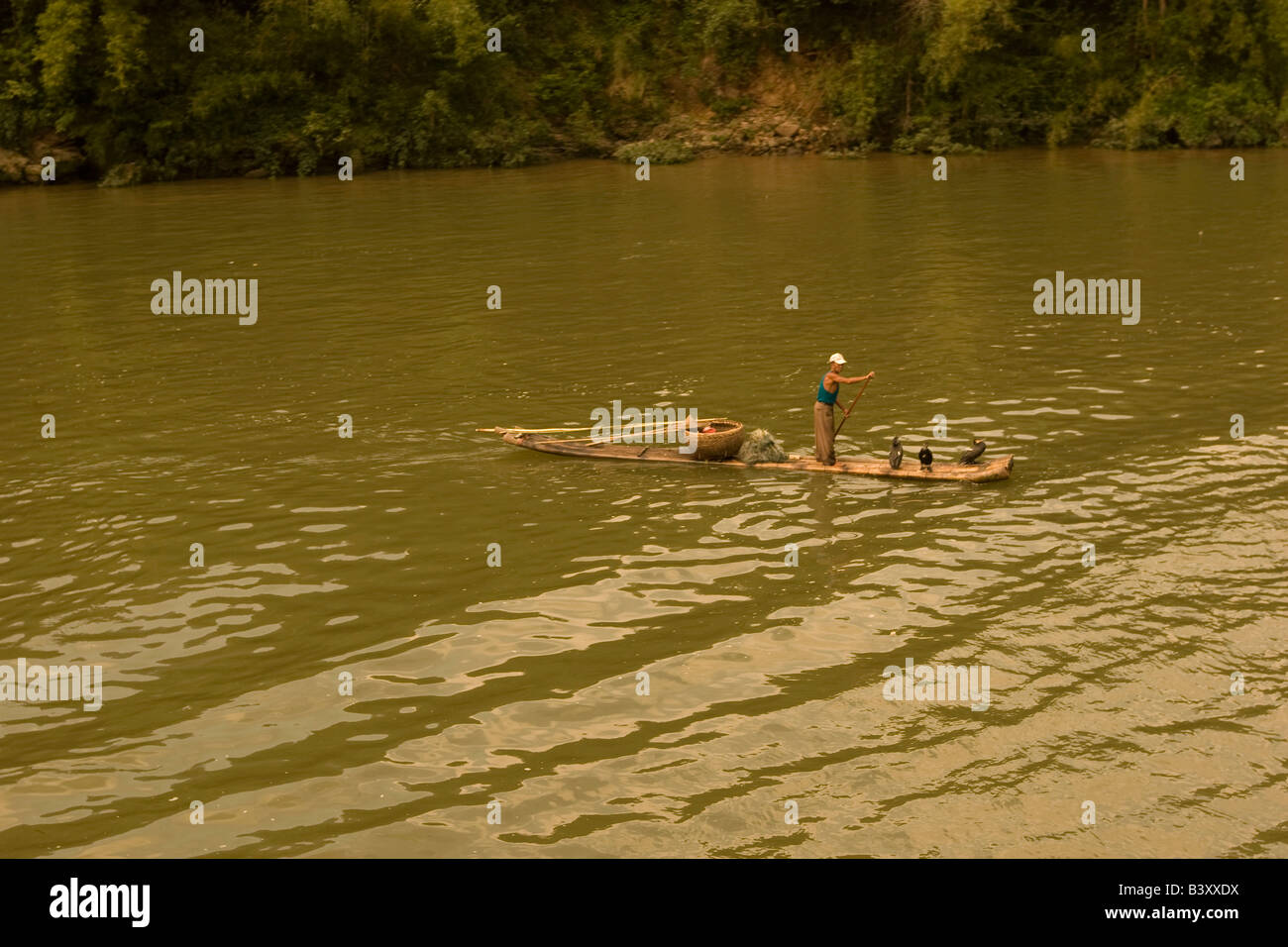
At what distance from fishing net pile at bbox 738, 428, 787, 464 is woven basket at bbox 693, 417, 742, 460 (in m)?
0.15

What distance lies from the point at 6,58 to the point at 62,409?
28.9 meters

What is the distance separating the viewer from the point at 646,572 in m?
13.6

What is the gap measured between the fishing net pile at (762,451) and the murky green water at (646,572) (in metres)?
0.35

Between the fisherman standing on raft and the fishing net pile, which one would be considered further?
the fishing net pile

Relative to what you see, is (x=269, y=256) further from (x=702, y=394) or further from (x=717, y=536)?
(x=717, y=536)

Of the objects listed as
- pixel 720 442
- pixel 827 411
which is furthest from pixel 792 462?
pixel 720 442

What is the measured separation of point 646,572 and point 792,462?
3.30 m

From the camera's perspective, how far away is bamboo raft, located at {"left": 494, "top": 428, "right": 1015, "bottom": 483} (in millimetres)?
15430

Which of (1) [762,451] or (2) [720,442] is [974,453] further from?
(2) [720,442]

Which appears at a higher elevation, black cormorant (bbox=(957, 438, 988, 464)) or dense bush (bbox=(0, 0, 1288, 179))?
dense bush (bbox=(0, 0, 1288, 179))

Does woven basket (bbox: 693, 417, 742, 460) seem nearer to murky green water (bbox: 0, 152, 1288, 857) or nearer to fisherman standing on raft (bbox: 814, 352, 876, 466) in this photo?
murky green water (bbox: 0, 152, 1288, 857)

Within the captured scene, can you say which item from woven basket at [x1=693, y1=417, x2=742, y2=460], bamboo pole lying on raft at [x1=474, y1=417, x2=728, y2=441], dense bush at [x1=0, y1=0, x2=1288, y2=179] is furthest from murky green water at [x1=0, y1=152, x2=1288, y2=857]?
dense bush at [x1=0, y1=0, x2=1288, y2=179]

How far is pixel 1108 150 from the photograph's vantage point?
42281 millimetres

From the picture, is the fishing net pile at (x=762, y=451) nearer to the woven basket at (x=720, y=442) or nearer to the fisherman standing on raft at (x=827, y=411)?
the woven basket at (x=720, y=442)
